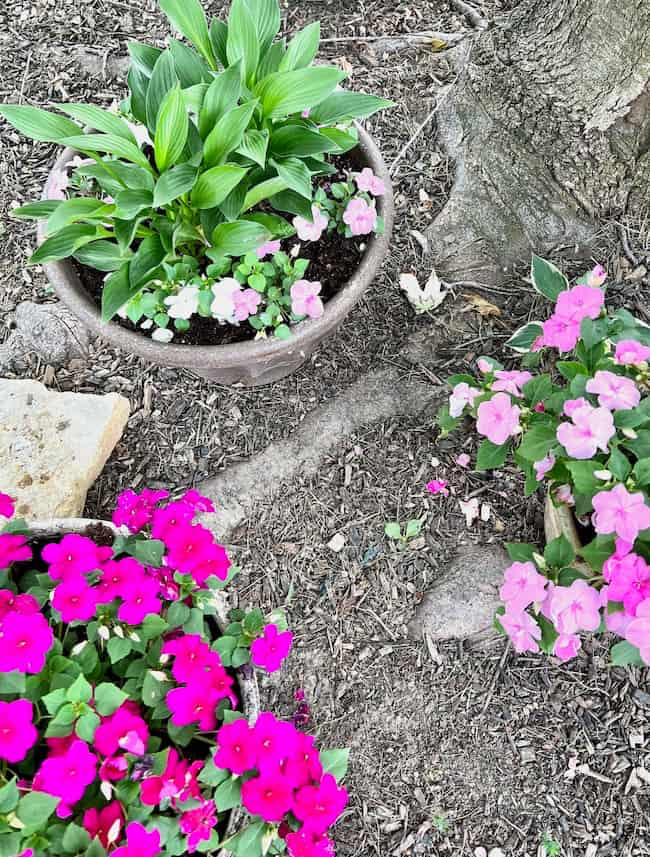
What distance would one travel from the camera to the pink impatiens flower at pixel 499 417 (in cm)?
161

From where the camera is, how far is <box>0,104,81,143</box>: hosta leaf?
1564mm

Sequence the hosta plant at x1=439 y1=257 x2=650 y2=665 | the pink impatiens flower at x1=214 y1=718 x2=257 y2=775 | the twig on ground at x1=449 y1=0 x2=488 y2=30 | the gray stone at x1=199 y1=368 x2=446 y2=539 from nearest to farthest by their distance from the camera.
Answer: the pink impatiens flower at x1=214 y1=718 x2=257 y2=775, the hosta plant at x1=439 y1=257 x2=650 y2=665, the gray stone at x1=199 y1=368 x2=446 y2=539, the twig on ground at x1=449 y1=0 x2=488 y2=30

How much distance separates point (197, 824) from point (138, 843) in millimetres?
117

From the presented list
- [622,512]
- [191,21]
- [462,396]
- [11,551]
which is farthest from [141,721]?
[191,21]

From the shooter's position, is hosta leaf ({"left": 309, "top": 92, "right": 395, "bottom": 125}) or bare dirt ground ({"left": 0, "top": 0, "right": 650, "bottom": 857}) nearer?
hosta leaf ({"left": 309, "top": 92, "right": 395, "bottom": 125})

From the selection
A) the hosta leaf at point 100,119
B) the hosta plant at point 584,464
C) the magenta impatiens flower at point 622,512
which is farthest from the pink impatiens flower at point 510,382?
the hosta leaf at point 100,119

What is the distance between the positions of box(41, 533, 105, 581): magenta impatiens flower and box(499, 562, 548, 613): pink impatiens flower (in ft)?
2.60

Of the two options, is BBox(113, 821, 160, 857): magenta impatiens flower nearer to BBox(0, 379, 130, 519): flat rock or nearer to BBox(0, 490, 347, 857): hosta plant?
BBox(0, 490, 347, 857): hosta plant

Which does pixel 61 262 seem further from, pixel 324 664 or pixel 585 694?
pixel 585 694

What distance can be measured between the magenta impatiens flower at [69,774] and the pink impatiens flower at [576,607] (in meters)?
0.86

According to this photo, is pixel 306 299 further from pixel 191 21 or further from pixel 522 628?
pixel 522 628

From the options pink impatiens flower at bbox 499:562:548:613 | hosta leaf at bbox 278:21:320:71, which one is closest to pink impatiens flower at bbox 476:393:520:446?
pink impatiens flower at bbox 499:562:548:613

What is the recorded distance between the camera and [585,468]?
147 centimetres

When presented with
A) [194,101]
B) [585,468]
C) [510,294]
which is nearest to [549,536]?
[585,468]
